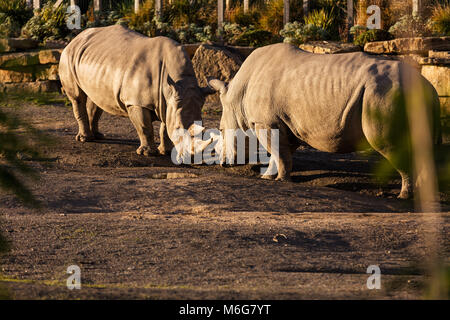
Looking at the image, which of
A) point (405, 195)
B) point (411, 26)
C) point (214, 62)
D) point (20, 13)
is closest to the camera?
point (405, 195)

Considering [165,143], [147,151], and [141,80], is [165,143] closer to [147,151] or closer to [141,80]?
[147,151]

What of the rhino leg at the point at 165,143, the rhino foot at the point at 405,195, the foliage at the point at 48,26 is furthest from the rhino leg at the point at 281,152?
the foliage at the point at 48,26

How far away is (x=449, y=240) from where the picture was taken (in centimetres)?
594

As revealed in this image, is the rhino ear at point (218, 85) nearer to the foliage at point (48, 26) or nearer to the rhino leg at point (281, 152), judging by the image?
the rhino leg at point (281, 152)

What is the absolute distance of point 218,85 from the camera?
9.84m

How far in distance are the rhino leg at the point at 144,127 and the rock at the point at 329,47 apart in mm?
4957

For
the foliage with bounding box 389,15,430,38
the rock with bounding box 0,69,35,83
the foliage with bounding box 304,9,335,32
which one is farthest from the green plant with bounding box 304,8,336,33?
the rock with bounding box 0,69,35,83

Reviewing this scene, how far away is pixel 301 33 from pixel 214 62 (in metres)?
2.09

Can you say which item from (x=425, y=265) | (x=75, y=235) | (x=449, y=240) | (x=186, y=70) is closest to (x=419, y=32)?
(x=186, y=70)

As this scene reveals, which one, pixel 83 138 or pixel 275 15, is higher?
pixel 275 15

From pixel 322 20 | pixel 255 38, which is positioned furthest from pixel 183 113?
pixel 322 20

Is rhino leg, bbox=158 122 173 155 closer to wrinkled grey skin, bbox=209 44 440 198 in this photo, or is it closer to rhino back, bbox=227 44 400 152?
wrinkled grey skin, bbox=209 44 440 198

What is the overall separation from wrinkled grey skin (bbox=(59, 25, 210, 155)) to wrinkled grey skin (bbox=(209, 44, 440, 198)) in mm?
598

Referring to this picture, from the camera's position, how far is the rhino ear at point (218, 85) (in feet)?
32.0
